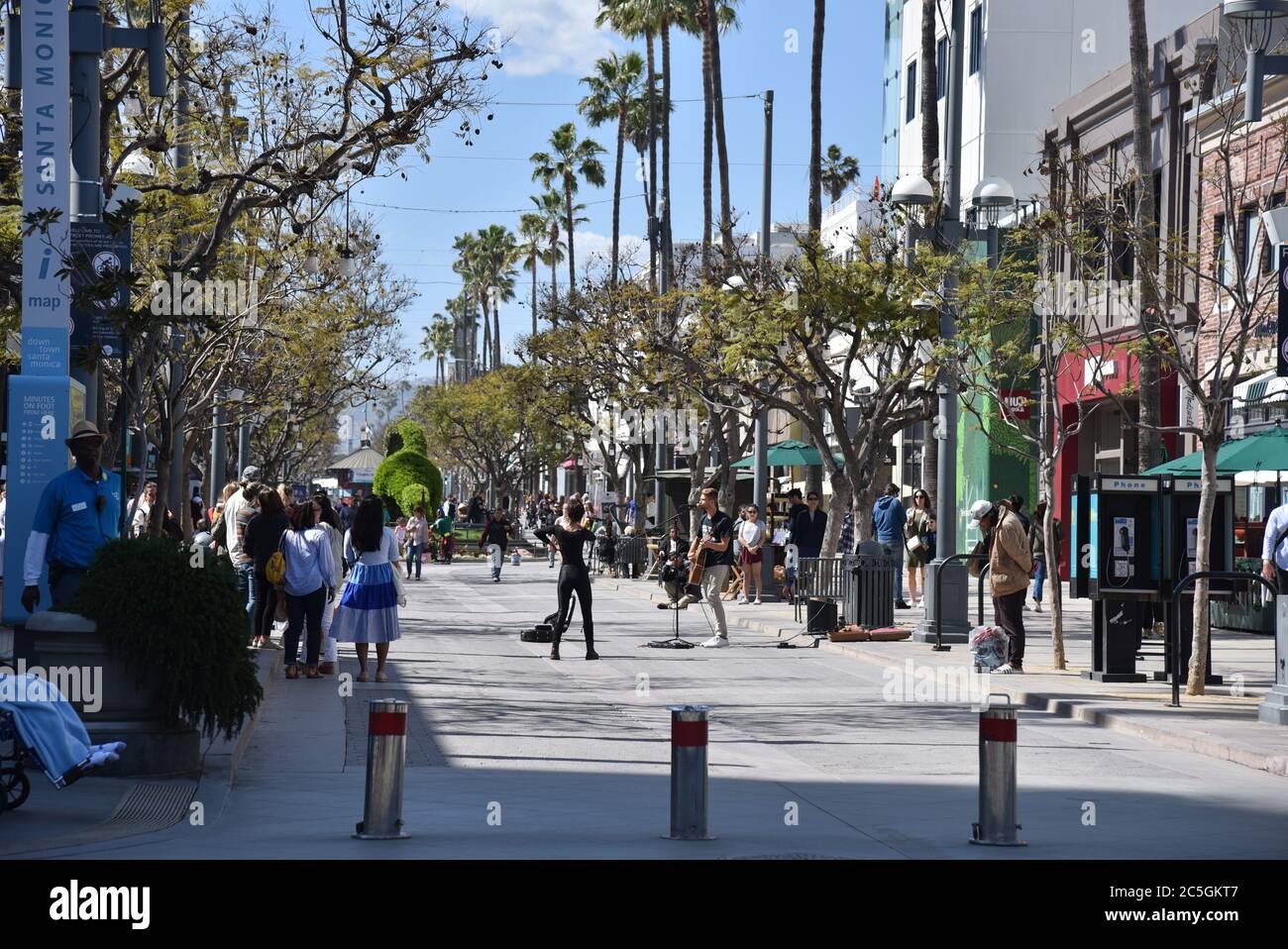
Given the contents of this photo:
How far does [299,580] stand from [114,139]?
6.91 metres

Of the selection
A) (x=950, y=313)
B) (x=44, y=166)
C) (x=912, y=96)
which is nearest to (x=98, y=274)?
(x=44, y=166)

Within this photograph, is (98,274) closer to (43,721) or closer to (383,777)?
(43,721)

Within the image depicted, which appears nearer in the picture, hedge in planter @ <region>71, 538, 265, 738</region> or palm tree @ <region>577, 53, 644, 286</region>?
hedge in planter @ <region>71, 538, 265, 738</region>

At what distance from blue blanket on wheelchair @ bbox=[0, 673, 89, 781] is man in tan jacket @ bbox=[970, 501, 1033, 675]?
11.1 meters

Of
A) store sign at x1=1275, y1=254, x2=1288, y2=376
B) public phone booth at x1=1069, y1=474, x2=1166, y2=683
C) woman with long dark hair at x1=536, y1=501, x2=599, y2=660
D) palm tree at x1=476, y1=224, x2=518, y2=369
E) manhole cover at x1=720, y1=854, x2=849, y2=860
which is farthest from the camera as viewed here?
palm tree at x1=476, y1=224, x2=518, y2=369

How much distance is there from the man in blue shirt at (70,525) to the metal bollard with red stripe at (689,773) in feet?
14.2

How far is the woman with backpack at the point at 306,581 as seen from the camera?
1667cm

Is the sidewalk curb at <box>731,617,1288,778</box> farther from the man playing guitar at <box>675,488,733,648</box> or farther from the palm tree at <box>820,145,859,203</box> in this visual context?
the palm tree at <box>820,145,859,203</box>

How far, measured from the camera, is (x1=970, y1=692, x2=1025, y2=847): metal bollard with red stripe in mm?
8352

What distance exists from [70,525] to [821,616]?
43.8 feet

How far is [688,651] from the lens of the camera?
69.9ft

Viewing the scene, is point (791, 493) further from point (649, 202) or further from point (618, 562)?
point (649, 202)

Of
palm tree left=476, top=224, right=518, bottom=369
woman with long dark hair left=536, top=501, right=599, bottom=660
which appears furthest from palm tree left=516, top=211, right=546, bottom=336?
woman with long dark hair left=536, top=501, right=599, bottom=660
